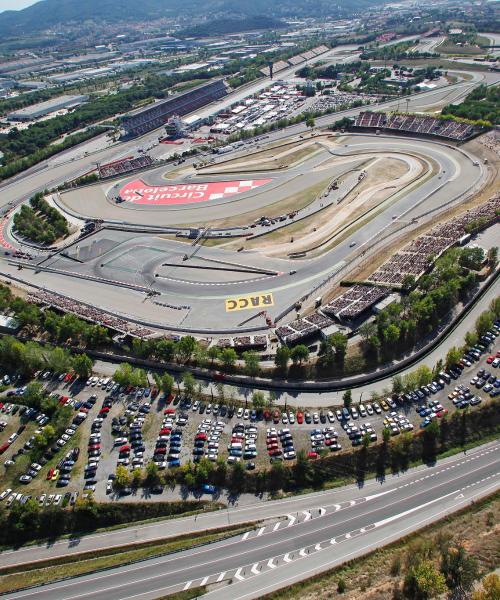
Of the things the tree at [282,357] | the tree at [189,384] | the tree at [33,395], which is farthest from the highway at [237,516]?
the tree at [33,395]

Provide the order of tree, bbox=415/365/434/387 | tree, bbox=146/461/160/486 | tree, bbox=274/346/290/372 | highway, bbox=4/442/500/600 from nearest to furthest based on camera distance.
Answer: highway, bbox=4/442/500/600 → tree, bbox=146/461/160/486 → tree, bbox=415/365/434/387 → tree, bbox=274/346/290/372

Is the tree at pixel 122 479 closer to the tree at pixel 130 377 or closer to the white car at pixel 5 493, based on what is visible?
the white car at pixel 5 493

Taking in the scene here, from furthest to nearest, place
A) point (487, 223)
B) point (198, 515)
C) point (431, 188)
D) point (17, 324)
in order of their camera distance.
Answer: point (431, 188) → point (487, 223) → point (17, 324) → point (198, 515)

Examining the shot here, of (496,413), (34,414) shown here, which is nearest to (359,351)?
(496,413)

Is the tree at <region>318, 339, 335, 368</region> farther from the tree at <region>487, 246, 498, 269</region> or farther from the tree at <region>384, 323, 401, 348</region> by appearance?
the tree at <region>487, 246, 498, 269</region>

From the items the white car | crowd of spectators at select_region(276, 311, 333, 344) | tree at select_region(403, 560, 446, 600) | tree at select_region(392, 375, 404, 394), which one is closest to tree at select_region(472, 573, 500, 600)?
tree at select_region(403, 560, 446, 600)

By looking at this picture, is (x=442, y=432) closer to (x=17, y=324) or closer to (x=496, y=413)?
(x=496, y=413)
